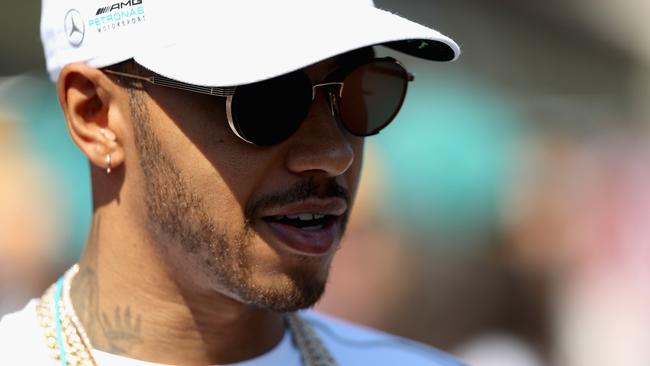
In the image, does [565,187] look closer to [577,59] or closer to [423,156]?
[423,156]

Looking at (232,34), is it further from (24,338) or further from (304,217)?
(24,338)

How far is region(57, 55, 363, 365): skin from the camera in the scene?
2244mm

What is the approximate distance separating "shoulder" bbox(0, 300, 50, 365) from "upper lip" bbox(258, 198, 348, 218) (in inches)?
23.9

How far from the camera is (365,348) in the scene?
2775 mm

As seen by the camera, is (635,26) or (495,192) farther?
(635,26)

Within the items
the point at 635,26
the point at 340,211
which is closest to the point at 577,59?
the point at 635,26

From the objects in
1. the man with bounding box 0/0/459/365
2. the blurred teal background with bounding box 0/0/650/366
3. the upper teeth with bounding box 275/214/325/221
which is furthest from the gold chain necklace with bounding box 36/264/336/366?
the blurred teal background with bounding box 0/0/650/366

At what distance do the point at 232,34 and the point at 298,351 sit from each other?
88 centimetres

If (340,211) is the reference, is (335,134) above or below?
above

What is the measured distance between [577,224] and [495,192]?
646 millimetres

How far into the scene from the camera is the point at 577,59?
33.3 ft

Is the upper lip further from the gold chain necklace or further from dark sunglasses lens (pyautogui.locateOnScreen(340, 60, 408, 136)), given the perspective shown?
the gold chain necklace

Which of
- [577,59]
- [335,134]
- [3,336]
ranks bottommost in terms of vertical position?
[3,336]

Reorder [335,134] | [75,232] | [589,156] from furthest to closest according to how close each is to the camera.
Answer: [589,156]
[75,232]
[335,134]
